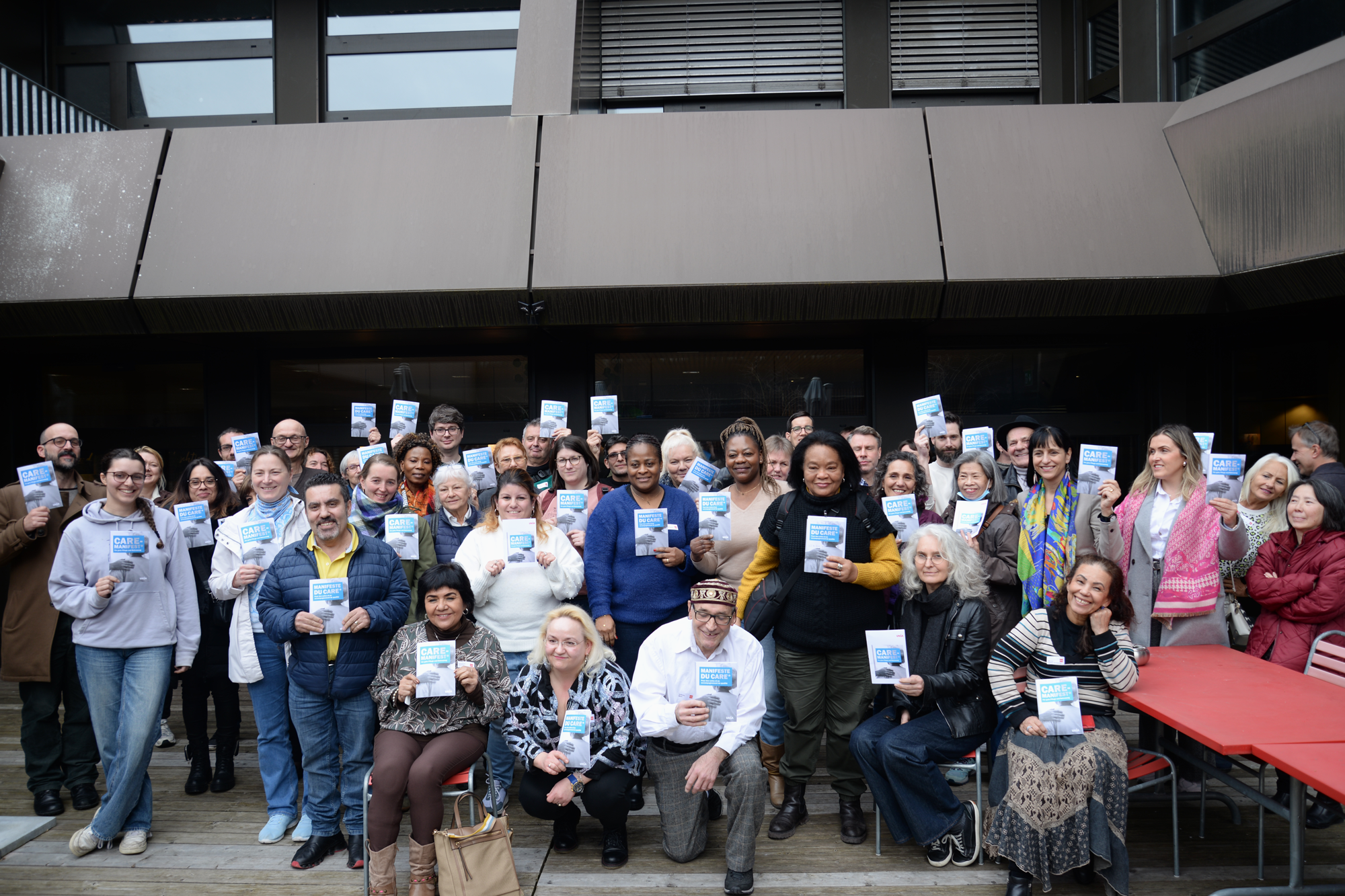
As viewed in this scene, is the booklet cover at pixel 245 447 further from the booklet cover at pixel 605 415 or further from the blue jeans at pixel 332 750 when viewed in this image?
the booklet cover at pixel 605 415

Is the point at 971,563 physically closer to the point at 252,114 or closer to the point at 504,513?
the point at 504,513

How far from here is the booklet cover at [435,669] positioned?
11.5 ft

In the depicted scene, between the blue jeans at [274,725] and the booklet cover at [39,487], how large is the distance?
59.7 inches

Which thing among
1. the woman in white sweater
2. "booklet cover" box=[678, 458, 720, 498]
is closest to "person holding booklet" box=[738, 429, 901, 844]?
"booklet cover" box=[678, 458, 720, 498]

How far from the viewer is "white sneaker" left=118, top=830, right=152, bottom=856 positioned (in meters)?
4.04

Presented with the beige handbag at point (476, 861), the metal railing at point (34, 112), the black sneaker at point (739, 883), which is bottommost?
the black sneaker at point (739, 883)

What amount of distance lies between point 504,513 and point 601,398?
1792mm

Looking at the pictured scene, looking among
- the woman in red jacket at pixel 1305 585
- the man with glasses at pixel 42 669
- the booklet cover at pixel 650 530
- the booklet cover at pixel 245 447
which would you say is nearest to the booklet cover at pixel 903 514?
the booklet cover at pixel 650 530

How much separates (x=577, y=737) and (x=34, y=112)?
8148mm

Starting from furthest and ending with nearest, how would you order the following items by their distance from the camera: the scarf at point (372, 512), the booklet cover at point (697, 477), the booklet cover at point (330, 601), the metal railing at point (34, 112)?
the metal railing at point (34, 112) → the booklet cover at point (697, 477) → the scarf at point (372, 512) → the booklet cover at point (330, 601)

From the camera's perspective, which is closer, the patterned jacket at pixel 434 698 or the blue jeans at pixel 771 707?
the patterned jacket at pixel 434 698

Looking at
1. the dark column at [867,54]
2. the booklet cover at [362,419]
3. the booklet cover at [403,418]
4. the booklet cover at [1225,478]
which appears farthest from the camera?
the dark column at [867,54]

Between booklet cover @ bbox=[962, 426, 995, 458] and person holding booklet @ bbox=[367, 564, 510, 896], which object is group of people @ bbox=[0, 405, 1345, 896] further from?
booklet cover @ bbox=[962, 426, 995, 458]

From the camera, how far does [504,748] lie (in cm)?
446
